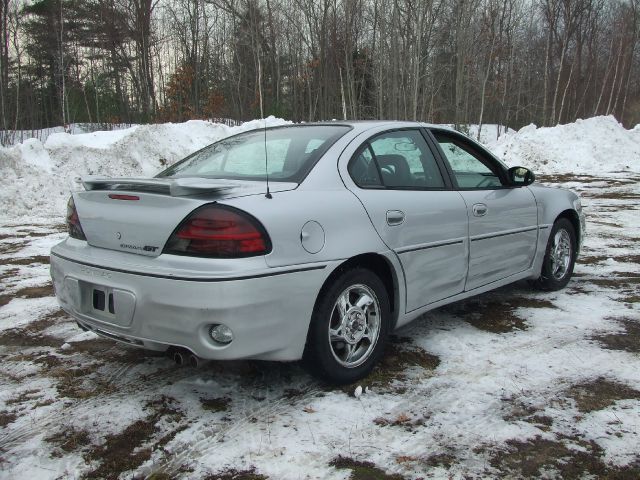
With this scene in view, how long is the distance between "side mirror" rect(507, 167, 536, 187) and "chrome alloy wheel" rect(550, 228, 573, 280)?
2.58 ft

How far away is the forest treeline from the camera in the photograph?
23.4 m

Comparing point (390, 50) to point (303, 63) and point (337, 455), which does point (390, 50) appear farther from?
point (337, 455)

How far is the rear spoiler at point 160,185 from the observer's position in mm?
2453

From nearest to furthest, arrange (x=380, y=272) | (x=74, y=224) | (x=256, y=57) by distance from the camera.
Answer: (x=74, y=224), (x=380, y=272), (x=256, y=57)

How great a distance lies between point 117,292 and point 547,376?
2425mm

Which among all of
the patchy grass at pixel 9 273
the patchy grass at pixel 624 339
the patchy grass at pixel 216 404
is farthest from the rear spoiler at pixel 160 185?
the patchy grass at pixel 9 273

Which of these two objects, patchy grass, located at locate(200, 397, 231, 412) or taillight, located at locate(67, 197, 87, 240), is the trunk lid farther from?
patchy grass, located at locate(200, 397, 231, 412)

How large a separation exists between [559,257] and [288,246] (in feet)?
11.0

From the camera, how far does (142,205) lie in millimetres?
2600

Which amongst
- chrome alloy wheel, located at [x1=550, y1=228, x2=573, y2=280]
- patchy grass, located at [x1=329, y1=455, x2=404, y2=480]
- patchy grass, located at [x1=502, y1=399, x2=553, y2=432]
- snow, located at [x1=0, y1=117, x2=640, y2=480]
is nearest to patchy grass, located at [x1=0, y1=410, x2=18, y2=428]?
snow, located at [x1=0, y1=117, x2=640, y2=480]

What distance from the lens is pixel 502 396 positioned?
2.81m

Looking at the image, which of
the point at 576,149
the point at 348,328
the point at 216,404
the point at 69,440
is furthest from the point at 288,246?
the point at 576,149

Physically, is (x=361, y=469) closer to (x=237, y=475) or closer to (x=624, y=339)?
(x=237, y=475)

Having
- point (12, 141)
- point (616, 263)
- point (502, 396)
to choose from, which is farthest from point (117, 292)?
point (12, 141)
